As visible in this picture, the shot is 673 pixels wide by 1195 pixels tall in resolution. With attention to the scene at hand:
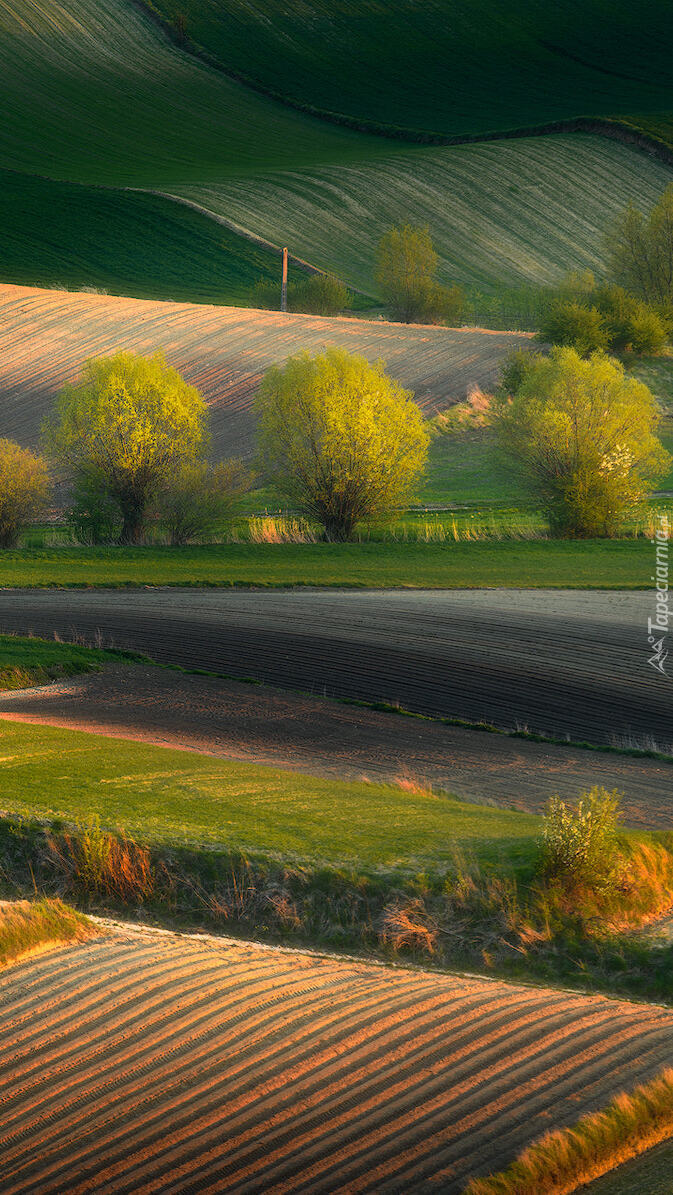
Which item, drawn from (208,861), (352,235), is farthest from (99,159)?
(208,861)

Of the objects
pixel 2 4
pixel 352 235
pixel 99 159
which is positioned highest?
pixel 2 4

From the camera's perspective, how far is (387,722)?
24.4 metres

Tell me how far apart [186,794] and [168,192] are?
107678 mm

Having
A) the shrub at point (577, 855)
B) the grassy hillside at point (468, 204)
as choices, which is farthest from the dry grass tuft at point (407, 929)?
the grassy hillside at point (468, 204)

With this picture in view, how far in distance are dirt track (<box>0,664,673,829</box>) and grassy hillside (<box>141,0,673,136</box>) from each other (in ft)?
404

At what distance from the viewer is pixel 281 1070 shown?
34.8 ft

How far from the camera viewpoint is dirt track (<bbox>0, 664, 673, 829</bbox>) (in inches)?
804

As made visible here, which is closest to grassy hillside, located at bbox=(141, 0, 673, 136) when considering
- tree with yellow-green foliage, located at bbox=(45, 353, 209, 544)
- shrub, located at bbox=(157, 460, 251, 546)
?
tree with yellow-green foliage, located at bbox=(45, 353, 209, 544)

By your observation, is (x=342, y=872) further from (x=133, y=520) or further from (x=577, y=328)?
(x=577, y=328)

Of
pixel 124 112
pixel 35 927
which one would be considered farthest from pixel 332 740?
pixel 124 112

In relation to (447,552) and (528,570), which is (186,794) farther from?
(447,552)

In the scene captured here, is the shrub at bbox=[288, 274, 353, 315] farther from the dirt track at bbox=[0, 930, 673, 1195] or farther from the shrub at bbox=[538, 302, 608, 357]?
the dirt track at bbox=[0, 930, 673, 1195]

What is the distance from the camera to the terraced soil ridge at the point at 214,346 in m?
66.5

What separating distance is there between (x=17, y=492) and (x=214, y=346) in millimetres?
28786
